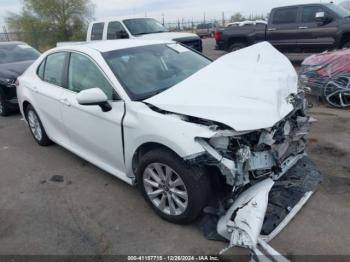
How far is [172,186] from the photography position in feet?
9.96

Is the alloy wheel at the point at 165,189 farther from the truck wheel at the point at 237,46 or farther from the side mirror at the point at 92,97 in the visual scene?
the truck wheel at the point at 237,46

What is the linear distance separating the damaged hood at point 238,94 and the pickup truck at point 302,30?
704cm

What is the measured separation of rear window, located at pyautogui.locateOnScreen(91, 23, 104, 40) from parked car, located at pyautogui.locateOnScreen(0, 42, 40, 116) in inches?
111

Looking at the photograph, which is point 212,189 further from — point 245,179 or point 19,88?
point 19,88

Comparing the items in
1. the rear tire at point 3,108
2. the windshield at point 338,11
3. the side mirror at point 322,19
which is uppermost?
the windshield at point 338,11

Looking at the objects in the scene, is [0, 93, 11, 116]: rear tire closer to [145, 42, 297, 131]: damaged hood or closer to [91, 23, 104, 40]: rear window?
[91, 23, 104, 40]: rear window

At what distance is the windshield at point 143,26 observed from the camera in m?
10.5

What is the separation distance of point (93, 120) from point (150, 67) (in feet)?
2.88

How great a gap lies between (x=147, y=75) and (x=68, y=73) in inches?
45.6

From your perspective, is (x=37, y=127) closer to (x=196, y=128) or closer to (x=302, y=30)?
(x=196, y=128)

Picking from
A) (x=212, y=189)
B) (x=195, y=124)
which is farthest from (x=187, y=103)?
(x=212, y=189)

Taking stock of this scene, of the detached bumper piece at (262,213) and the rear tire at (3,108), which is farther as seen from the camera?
the rear tire at (3,108)

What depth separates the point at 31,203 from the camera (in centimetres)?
382

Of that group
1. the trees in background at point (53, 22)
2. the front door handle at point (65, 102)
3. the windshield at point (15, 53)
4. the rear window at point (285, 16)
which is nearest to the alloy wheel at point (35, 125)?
the front door handle at point (65, 102)
